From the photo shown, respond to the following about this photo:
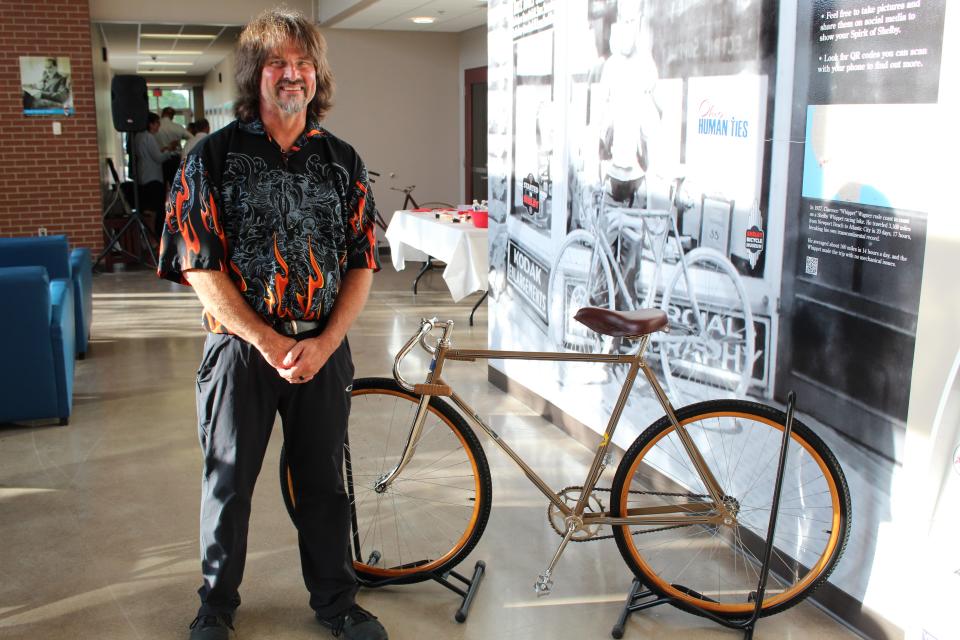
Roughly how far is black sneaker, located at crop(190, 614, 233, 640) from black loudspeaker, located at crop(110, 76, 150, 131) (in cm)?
835

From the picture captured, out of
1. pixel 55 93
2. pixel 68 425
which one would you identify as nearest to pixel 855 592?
pixel 68 425

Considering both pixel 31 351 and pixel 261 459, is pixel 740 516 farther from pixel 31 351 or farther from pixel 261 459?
pixel 31 351

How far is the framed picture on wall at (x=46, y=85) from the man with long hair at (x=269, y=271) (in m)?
8.38

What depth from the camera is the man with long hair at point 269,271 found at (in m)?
2.31

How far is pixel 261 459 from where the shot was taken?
8.16 feet

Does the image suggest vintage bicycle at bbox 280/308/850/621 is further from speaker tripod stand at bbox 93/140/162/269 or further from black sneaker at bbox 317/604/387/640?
speaker tripod stand at bbox 93/140/162/269

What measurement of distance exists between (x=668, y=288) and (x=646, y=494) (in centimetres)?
92

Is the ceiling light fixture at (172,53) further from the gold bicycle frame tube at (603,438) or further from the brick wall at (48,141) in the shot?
the gold bicycle frame tube at (603,438)

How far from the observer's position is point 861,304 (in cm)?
255

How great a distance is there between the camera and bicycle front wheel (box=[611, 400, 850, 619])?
2627 millimetres

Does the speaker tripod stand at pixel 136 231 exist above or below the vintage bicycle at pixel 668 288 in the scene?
below

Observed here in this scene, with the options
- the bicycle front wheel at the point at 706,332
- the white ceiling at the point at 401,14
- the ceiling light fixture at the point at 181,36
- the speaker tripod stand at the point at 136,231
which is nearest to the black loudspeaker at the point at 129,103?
the speaker tripod stand at the point at 136,231

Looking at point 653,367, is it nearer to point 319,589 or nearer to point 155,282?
point 319,589

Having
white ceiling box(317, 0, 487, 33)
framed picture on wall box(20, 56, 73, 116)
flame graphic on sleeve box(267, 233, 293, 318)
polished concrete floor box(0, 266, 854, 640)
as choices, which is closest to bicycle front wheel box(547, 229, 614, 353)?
polished concrete floor box(0, 266, 854, 640)
